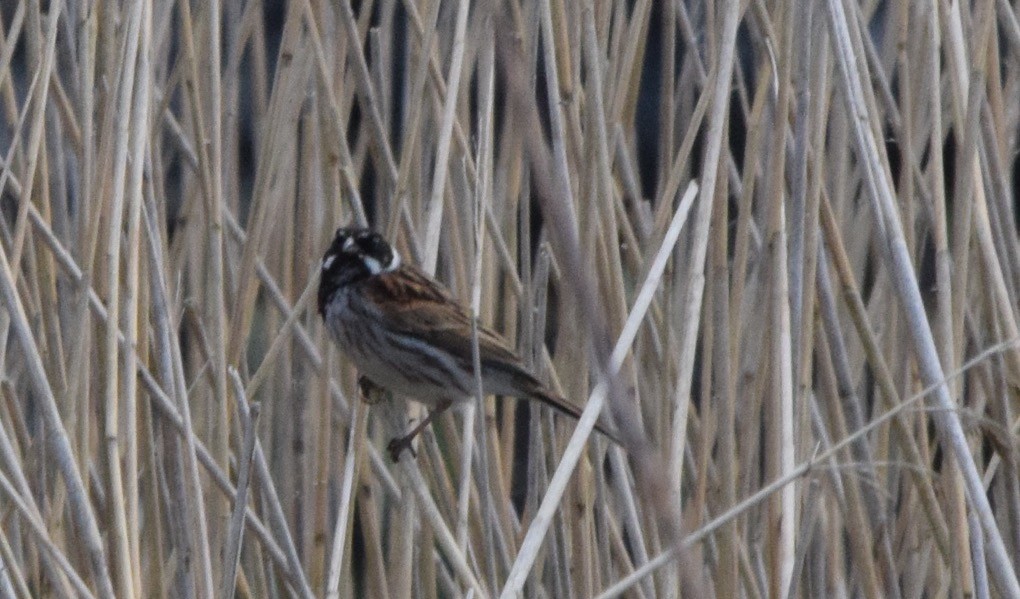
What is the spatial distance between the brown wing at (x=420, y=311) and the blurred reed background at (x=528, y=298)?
0.11m

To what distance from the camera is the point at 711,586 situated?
2.50 metres

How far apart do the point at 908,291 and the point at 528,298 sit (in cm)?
66

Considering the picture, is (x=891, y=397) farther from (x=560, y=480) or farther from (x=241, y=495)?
(x=241, y=495)

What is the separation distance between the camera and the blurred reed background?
2.06 m

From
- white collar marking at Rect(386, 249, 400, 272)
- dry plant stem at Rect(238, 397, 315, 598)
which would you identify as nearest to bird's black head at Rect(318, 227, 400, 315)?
white collar marking at Rect(386, 249, 400, 272)

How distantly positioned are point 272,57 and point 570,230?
6.17 metres

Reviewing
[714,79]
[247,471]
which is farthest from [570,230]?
[714,79]

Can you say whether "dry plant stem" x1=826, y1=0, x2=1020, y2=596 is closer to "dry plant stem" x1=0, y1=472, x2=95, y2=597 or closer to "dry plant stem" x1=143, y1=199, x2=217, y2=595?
"dry plant stem" x1=143, y1=199, x2=217, y2=595

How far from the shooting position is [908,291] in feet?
6.75

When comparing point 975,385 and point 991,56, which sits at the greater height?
point 991,56

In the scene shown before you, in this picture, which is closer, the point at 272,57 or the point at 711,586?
the point at 711,586

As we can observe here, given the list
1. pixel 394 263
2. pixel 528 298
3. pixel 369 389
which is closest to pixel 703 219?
pixel 528 298

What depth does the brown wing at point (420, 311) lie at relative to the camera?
2840mm

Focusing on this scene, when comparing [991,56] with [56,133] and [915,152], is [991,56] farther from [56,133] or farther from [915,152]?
[56,133]
